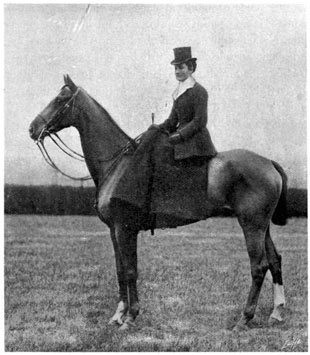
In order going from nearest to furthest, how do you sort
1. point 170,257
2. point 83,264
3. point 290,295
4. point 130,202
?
1. point 130,202
2. point 290,295
3. point 83,264
4. point 170,257

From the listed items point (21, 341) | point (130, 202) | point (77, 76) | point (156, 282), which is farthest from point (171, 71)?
point (21, 341)

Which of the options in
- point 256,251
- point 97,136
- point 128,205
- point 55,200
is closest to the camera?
point 256,251

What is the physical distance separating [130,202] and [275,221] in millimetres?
1650

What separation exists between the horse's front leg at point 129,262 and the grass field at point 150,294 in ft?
0.51

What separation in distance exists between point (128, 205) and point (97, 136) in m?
0.85

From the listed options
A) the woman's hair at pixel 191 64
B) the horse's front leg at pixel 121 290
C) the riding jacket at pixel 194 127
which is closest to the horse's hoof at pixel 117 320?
the horse's front leg at pixel 121 290

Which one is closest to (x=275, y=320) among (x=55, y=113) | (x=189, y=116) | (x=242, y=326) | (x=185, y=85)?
(x=242, y=326)

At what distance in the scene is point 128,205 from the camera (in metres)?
5.50

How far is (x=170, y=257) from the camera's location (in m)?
8.29

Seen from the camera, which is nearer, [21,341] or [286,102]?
[21,341]

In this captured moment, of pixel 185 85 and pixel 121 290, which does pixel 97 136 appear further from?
pixel 121 290

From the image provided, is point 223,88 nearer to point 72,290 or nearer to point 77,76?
point 77,76

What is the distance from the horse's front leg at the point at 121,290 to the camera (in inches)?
223
